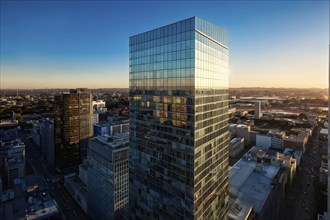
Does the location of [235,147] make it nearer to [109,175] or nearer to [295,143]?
[295,143]

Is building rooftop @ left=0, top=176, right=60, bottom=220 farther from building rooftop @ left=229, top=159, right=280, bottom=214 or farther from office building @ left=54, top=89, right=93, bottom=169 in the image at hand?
building rooftop @ left=229, top=159, right=280, bottom=214

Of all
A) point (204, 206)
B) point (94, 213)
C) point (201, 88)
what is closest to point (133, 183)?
point (204, 206)

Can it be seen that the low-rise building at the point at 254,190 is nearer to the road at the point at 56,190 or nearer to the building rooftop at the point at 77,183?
the road at the point at 56,190

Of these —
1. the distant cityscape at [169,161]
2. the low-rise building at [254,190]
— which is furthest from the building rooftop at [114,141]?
the low-rise building at [254,190]

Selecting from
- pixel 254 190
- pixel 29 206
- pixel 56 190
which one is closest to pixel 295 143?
pixel 254 190

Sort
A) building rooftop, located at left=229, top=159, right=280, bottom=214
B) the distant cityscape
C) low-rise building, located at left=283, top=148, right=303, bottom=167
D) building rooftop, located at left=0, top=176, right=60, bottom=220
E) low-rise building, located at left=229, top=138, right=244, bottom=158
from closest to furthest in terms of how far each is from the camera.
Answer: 1. the distant cityscape
2. building rooftop, located at left=229, top=159, right=280, bottom=214
3. building rooftop, located at left=0, top=176, right=60, bottom=220
4. low-rise building, located at left=283, top=148, right=303, bottom=167
5. low-rise building, located at left=229, top=138, right=244, bottom=158

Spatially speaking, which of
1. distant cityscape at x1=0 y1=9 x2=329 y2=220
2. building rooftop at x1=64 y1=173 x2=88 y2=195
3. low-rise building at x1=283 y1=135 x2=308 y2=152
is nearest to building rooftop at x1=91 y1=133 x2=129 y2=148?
distant cityscape at x1=0 y1=9 x2=329 y2=220

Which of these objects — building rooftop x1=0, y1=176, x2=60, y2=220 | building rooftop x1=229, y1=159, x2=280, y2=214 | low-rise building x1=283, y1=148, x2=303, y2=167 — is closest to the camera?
building rooftop x1=229, y1=159, x2=280, y2=214

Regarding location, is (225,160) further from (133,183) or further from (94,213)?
(94,213)
